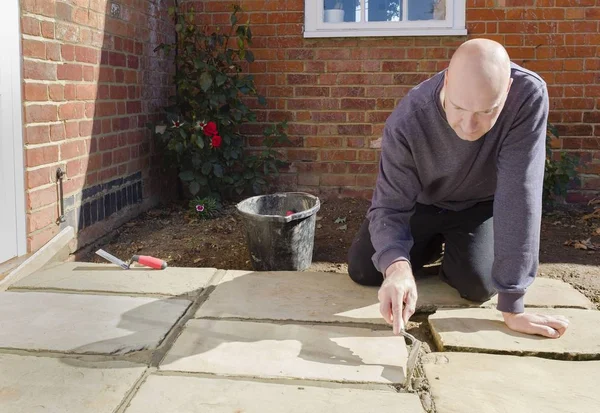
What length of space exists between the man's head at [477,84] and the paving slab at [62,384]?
4.32 feet

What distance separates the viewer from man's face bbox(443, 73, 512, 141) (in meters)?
2.01

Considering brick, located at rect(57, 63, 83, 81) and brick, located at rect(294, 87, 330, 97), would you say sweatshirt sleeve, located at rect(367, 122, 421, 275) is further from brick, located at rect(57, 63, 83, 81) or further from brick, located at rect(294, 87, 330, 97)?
brick, located at rect(294, 87, 330, 97)

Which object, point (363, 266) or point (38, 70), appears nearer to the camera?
point (363, 266)

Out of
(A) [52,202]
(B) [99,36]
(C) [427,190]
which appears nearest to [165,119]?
(B) [99,36]

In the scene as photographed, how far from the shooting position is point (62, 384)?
6.44 feet

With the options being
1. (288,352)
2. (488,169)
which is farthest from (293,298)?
(488,169)

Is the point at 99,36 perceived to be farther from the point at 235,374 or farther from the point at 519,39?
the point at 519,39

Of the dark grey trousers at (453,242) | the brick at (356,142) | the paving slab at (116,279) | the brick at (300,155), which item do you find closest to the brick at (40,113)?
the paving slab at (116,279)

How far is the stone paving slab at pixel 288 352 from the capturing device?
2074 mm

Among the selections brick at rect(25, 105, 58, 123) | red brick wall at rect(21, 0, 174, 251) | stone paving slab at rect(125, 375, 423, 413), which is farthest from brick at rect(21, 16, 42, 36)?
stone paving slab at rect(125, 375, 423, 413)

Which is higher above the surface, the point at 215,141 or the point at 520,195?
the point at 215,141

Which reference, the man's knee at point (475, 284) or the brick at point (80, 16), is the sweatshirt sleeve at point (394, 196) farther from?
the brick at point (80, 16)

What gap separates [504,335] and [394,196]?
66cm

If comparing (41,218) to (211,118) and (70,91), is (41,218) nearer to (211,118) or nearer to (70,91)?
(70,91)
